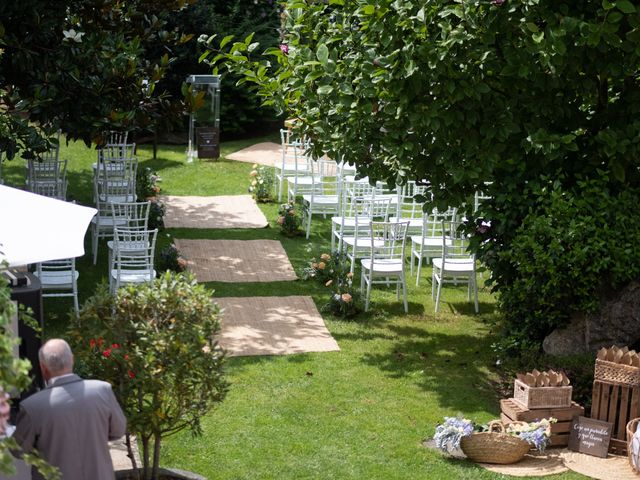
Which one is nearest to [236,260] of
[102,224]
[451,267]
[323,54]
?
[102,224]

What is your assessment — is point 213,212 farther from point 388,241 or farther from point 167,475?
point 167,475

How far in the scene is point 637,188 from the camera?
9953 mm

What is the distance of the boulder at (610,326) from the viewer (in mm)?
9914

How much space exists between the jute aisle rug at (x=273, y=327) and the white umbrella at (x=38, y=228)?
3664mm

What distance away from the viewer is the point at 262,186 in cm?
1853

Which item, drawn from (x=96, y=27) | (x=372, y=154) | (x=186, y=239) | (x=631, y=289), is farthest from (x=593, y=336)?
(x=186, y=239)

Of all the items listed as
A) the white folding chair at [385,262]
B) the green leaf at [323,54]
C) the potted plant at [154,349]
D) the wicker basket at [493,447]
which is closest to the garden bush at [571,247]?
the wicker basket at [493,447]

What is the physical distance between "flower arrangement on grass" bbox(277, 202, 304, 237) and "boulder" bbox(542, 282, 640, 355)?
6.83 meters

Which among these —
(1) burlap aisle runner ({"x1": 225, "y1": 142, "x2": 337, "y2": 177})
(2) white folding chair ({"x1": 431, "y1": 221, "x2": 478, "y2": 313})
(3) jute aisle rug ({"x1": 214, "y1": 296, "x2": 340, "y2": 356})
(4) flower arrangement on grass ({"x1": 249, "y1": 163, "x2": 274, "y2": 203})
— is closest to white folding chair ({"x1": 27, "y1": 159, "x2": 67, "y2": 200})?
(3) jute aisle rug ({"x1": 214, "y1": 296, "x2": 340, "y2": 356})

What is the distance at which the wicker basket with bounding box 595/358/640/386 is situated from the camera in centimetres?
893

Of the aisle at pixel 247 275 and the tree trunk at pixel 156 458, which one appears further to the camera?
the aisle at pixel 247 275

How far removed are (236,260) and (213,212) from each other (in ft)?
9.18

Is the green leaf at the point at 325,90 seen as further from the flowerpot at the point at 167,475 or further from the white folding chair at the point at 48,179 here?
the white folding chair at the point at 48,179

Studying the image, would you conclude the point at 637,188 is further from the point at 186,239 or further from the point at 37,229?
the point at 186,239
